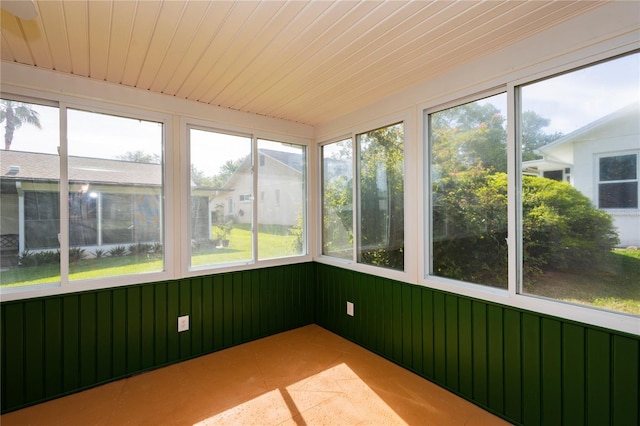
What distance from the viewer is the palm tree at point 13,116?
2.15 metres

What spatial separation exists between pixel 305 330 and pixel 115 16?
3.30 meters

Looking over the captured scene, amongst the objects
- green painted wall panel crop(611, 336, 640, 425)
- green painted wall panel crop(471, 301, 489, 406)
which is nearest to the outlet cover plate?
green painted wall panel crop(471, 301, 489, 406)

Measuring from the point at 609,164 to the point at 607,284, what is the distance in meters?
0.69

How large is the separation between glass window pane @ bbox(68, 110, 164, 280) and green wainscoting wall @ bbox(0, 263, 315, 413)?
0.26 meters

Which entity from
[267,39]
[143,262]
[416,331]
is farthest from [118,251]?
[416,331]

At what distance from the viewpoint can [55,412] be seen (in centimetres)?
208

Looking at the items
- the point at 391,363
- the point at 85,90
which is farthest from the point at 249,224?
the point at 391,363

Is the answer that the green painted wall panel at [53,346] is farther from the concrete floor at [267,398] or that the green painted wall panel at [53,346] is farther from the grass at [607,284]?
the grass at [607,284]

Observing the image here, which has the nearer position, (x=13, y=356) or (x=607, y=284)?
(x=607, y=284)

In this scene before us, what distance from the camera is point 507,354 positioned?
2.00 m

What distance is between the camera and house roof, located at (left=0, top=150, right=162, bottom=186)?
2.17 m

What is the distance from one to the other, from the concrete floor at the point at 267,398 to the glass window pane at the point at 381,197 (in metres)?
1.03

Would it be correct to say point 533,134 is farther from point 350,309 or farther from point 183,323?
point 183,323

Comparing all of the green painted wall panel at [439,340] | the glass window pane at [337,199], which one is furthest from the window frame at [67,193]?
the green painted wall panel at [439,340]
